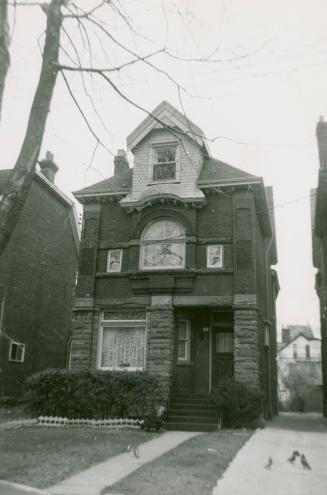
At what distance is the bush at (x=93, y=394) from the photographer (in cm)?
1445

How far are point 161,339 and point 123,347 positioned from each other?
1.59 m

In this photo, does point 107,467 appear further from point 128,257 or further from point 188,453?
point 128,257

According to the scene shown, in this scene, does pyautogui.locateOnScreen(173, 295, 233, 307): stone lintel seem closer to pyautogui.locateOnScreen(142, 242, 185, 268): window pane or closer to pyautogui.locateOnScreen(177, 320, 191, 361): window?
pyautogui.locateOnScreen(142, 242, 185, 268): window pane

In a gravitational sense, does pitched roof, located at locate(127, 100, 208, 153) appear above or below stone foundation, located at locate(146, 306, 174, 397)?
above

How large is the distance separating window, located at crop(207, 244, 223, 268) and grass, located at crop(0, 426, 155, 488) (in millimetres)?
6284

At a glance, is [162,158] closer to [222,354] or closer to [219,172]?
[219,172]

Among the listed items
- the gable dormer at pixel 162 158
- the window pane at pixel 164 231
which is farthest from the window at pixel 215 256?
the gable dormer at pixel 162 158

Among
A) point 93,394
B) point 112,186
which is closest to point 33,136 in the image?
point 93,394

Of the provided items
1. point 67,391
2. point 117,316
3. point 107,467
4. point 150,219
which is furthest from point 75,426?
point 150,219

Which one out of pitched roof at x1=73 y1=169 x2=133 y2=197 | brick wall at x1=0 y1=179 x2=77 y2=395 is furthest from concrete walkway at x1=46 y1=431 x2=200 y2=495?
brick wall at x1=0 y1=179 x2=77 y2=395

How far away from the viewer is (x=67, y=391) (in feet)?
47.8

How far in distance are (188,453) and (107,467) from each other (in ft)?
6.55

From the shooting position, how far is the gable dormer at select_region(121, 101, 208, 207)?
18.0m

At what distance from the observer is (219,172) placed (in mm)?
18078
